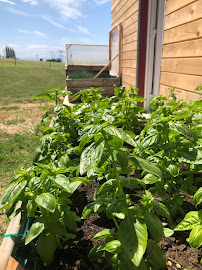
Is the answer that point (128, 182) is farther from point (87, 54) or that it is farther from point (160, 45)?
point (87, 54)

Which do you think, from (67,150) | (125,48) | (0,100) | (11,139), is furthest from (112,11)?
(67,150)

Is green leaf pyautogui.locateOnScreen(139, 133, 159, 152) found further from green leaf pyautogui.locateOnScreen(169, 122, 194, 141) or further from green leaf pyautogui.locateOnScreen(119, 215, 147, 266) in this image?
green leaf pyautogui.locateOnScreen(119, 215, 147, 266)

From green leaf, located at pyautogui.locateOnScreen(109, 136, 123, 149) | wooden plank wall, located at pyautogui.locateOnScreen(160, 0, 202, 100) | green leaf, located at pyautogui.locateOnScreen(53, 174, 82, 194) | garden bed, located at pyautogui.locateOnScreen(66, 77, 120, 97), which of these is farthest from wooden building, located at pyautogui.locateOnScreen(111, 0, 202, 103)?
green leaf, located at pyautogui.locateOnScreen(53, 174, 82, 194)

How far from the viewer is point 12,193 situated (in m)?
1.13

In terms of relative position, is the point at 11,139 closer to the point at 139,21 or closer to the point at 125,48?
the point at 139,21

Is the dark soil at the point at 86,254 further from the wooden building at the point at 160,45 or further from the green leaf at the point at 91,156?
the wooden building at the point at 160,45

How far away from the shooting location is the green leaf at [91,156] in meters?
0.97

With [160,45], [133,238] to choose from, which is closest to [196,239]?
[133,238]

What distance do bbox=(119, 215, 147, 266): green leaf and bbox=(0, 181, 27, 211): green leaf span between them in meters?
0.60

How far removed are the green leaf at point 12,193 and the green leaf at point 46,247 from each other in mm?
333

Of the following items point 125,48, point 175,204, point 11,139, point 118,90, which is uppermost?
point 125,48

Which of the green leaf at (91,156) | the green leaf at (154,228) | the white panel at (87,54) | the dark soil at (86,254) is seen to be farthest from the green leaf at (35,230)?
the white panel at (87,54)

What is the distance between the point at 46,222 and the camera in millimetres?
1179

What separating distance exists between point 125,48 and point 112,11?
2356 mm
